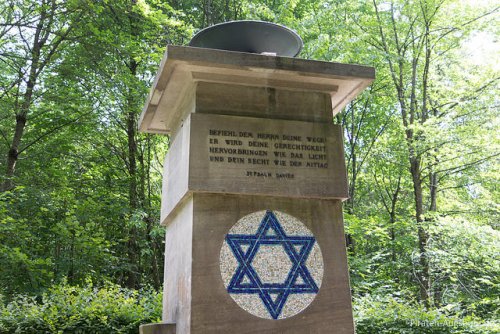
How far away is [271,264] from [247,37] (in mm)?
1719

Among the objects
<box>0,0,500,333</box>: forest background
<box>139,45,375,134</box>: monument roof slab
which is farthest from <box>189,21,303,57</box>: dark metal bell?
<box>0,0,500,333</box>: forest background

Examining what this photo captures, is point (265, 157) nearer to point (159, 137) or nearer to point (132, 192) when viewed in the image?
point (132, 192)

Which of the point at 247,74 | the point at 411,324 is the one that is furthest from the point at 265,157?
the point at 411,324

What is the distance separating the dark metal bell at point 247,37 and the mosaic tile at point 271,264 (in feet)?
4.36

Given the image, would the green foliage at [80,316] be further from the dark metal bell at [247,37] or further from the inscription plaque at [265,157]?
the dark metal bell at [247,37]

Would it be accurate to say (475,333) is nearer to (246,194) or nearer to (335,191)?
(335,191)

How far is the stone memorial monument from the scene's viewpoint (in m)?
3.12

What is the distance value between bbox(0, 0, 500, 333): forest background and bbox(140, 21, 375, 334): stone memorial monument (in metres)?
6.24

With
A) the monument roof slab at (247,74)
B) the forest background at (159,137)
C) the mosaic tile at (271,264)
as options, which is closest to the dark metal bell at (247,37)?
the monument roof slab at (247,74)

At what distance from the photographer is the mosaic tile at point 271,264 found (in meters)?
3.12

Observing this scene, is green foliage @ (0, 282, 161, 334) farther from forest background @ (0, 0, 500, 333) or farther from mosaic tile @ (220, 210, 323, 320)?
mosaic tile @ (220, 210, 323, 320)

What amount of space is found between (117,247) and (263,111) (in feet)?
38.5

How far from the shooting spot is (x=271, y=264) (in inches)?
127

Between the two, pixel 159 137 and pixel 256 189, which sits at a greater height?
pixel 159 137
